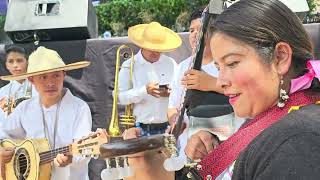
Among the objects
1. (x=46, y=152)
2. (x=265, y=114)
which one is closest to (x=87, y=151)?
(x=46, y=152)

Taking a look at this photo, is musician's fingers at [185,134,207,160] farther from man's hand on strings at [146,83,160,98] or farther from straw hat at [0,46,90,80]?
straw hat at [0,46,90,80]

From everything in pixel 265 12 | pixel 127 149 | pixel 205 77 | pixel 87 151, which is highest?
pixel 265 12

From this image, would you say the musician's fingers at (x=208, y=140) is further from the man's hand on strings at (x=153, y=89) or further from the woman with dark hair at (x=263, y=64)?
the man's hand on strings at (x=153, y=89)

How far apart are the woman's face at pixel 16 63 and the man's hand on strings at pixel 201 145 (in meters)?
2.52

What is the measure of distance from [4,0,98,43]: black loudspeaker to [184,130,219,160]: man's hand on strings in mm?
2444

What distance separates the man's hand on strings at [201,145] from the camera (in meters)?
1.24

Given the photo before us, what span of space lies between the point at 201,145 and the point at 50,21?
262 centimetres

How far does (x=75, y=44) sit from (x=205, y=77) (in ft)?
5.23

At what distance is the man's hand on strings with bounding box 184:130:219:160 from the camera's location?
4.07 ft

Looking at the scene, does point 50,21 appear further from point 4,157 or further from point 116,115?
point 4,157

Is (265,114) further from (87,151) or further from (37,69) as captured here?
(37,69)

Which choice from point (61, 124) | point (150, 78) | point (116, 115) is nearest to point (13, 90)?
point (61, 124)

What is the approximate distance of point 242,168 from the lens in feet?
2.56

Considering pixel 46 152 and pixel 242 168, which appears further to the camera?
pixel 46 152
